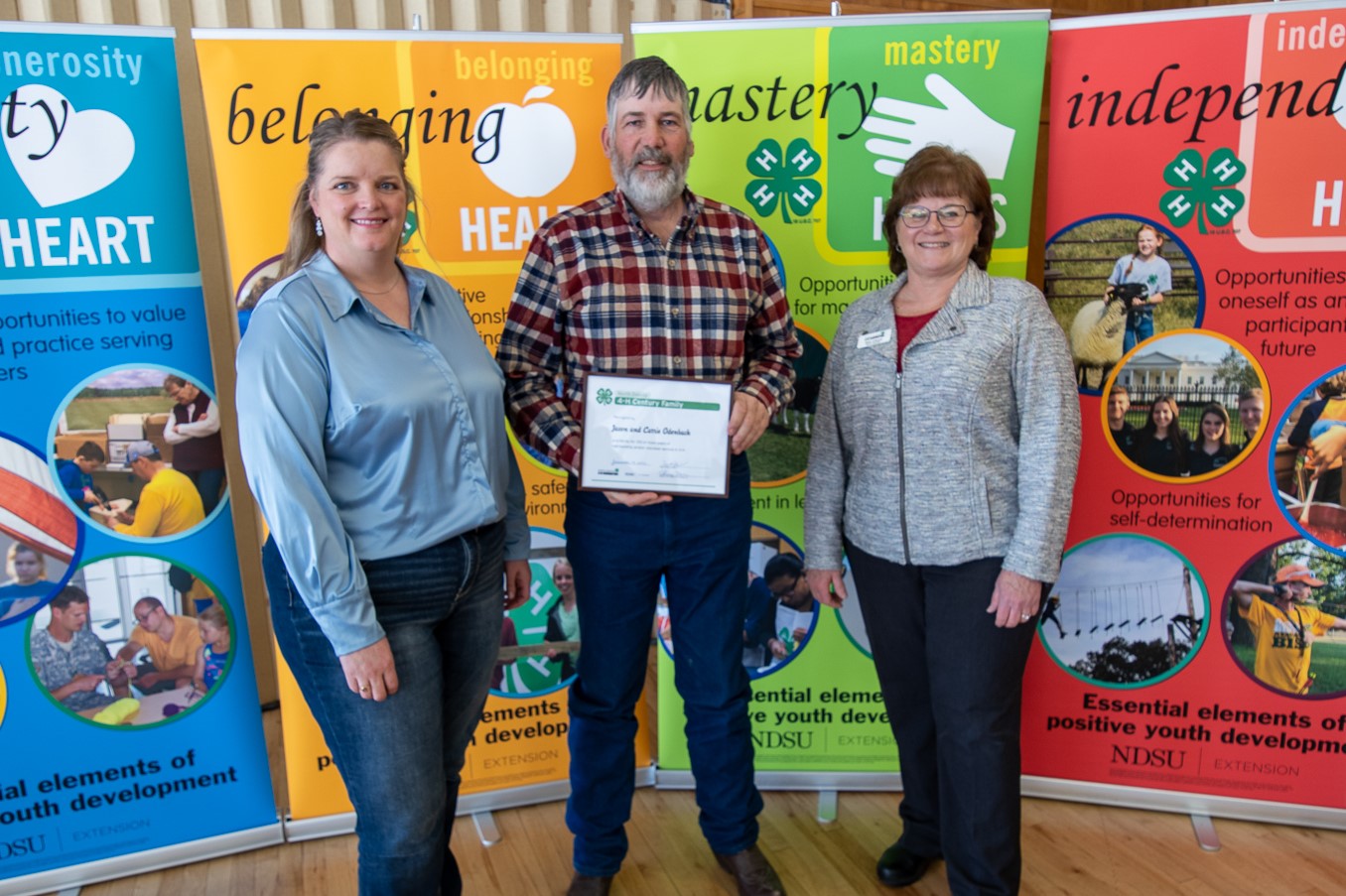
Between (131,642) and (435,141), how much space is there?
1.57 metres

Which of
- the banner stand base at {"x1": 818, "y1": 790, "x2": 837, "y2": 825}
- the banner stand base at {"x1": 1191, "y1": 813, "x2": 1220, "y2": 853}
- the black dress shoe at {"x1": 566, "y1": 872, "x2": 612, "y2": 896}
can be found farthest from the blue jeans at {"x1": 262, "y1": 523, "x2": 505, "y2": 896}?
the banner stand base at {"x1": 1191, "y1": 813, "x2": 1220, "y2": 853}

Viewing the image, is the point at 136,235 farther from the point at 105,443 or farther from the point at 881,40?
the point at 881,40

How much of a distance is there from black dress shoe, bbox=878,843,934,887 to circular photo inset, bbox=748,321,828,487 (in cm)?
103

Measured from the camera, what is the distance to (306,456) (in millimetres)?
1437

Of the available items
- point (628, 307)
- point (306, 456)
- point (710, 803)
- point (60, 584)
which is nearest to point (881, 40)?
point (628, 307)

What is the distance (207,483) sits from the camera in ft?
8.06

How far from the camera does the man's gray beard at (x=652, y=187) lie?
6.33ft

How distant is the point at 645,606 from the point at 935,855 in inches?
42.5

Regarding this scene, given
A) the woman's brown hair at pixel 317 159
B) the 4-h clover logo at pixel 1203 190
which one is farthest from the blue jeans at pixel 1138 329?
the woman's brown hair at pixel 317 159

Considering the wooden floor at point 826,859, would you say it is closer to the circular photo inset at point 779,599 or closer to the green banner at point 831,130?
the circular photo inset at point 779,599

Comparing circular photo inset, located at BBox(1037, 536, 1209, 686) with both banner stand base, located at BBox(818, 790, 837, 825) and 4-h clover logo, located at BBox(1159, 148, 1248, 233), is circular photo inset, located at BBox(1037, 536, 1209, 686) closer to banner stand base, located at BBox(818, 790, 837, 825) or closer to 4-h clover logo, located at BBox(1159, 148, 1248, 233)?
banner stand base, located at BBox(818, 790, 837, 825)

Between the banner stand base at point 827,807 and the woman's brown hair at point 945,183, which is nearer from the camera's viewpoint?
the woman's brown hair at point 945,183

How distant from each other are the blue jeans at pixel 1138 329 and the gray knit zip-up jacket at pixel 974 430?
28.7 inches

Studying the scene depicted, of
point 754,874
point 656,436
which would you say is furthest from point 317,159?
point 754,874
